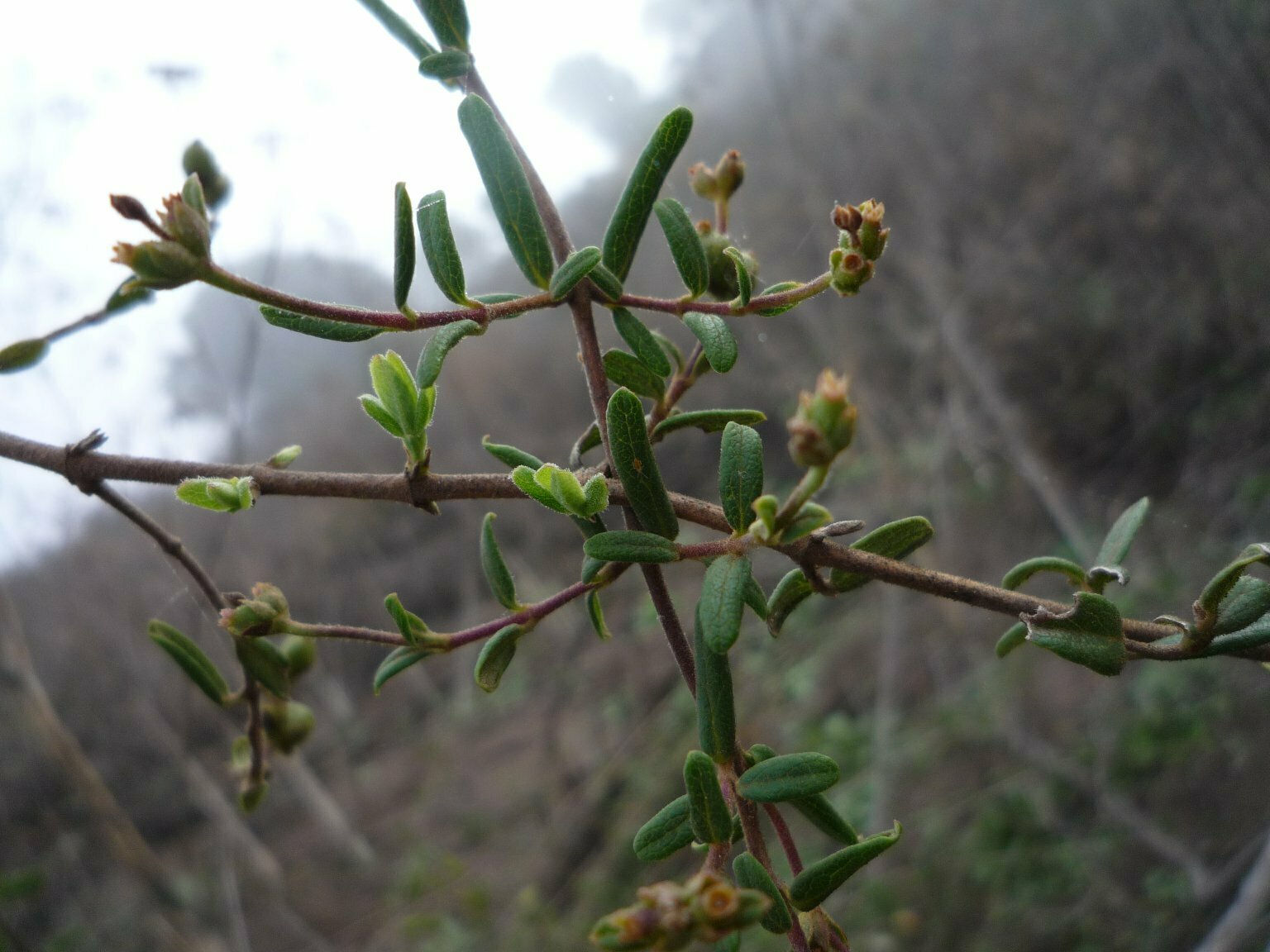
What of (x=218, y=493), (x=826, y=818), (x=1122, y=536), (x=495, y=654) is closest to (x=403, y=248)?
(x=218, y=493)

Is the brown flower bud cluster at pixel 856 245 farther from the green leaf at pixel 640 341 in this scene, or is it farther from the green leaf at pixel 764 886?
the green leaf at pixel 764 886

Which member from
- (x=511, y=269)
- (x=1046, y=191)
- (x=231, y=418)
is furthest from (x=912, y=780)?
(x=1046, y=191)

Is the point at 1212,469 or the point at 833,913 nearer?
the point at 833,913

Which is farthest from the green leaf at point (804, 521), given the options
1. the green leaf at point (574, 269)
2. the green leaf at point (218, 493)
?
the green leaf at point (218, 493)

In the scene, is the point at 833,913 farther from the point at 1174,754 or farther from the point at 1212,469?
the point at 1212,469

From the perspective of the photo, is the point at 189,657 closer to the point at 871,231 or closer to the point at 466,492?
the point at 466,492

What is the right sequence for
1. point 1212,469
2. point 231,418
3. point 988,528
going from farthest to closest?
point 988,528 < point 1212,469 < point 231,418
